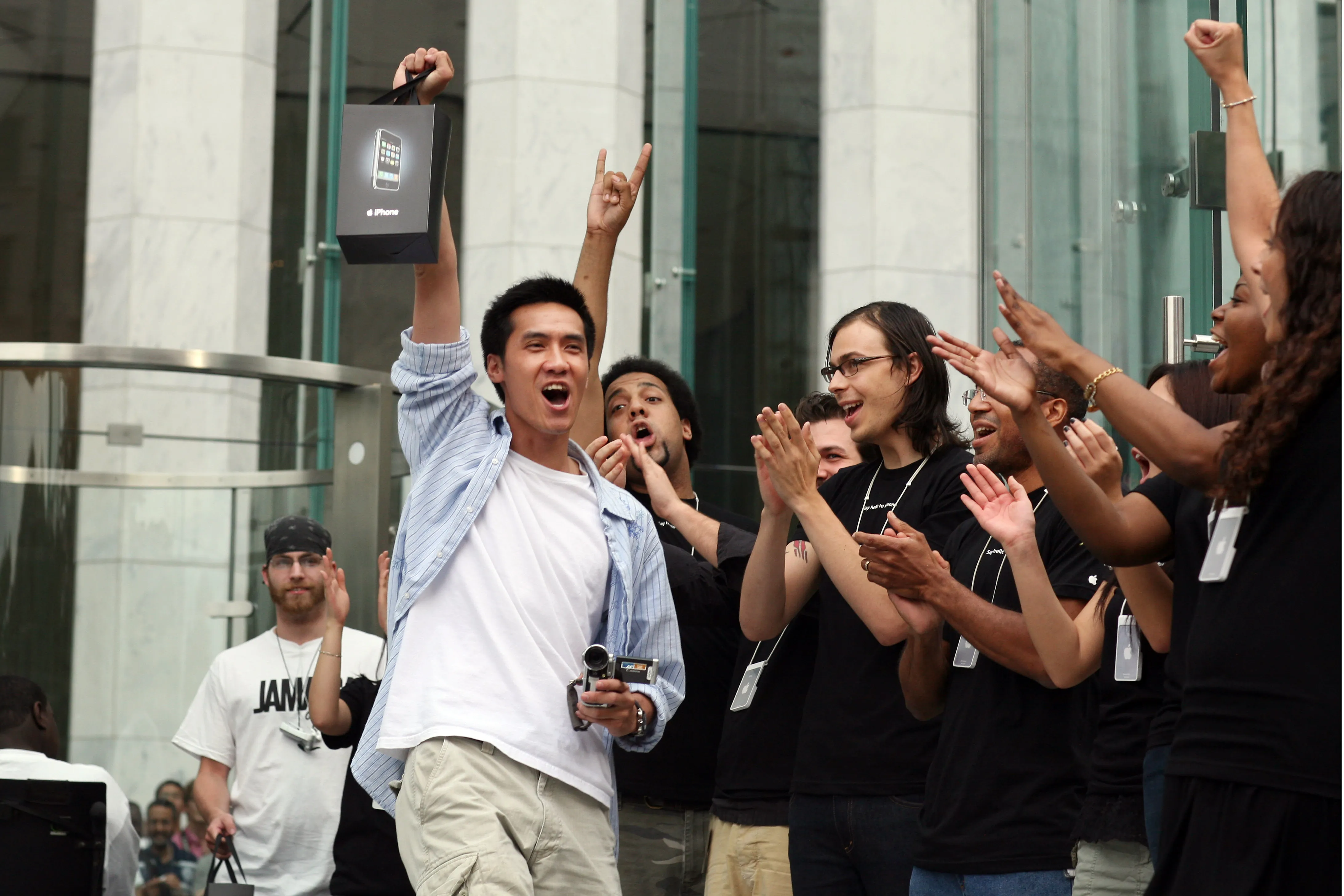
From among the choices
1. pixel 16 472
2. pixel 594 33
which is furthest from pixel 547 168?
pixel 16 472

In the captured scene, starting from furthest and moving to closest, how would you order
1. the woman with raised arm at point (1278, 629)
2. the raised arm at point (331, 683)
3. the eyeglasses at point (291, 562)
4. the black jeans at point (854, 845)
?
1. the eyeglasses at point (291, 562)
2. the raised arm at point (331, 683)
3. the black jeans at point (854, 845)
4. the woman with raised arm at point (1278, 629)

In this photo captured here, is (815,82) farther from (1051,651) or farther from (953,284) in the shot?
(1051,651)

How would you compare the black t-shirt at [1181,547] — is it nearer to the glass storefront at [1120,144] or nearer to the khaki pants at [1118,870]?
the khaki pants at [1118,870]

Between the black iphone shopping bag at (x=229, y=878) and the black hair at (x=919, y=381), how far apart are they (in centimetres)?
246

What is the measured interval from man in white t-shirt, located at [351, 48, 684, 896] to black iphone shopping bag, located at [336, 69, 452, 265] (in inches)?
4.7

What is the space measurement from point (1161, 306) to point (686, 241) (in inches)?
197

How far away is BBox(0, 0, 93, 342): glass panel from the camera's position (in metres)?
12.1

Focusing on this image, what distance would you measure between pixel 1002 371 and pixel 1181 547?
1.39 ft

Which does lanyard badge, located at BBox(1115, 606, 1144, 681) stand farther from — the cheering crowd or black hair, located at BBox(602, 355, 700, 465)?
black hair, located at BBox(602, 355, 700, 465)

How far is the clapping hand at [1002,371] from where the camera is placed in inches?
112

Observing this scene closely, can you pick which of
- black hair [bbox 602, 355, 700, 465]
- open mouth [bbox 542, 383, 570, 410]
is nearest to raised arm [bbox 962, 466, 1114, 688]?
open mouth [bbox 542, 383, 570, 410]

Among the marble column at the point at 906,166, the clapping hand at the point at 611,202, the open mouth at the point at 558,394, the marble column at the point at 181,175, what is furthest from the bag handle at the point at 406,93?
the marble column at the point at 906,166

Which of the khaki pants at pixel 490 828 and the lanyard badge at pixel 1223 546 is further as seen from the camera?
the khaki pants at pixel 490 828

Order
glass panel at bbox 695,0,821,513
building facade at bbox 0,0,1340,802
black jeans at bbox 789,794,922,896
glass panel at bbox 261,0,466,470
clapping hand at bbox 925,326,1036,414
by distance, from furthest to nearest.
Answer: glass panel at bbox 695,0,821,513 → glass panel at bbox 261,0,466,470 → building facade at bbox 0,0,1340,802 → black jeans at bbox 789,794,922,896 → clapping hand at bbox 925,326,1036,414
